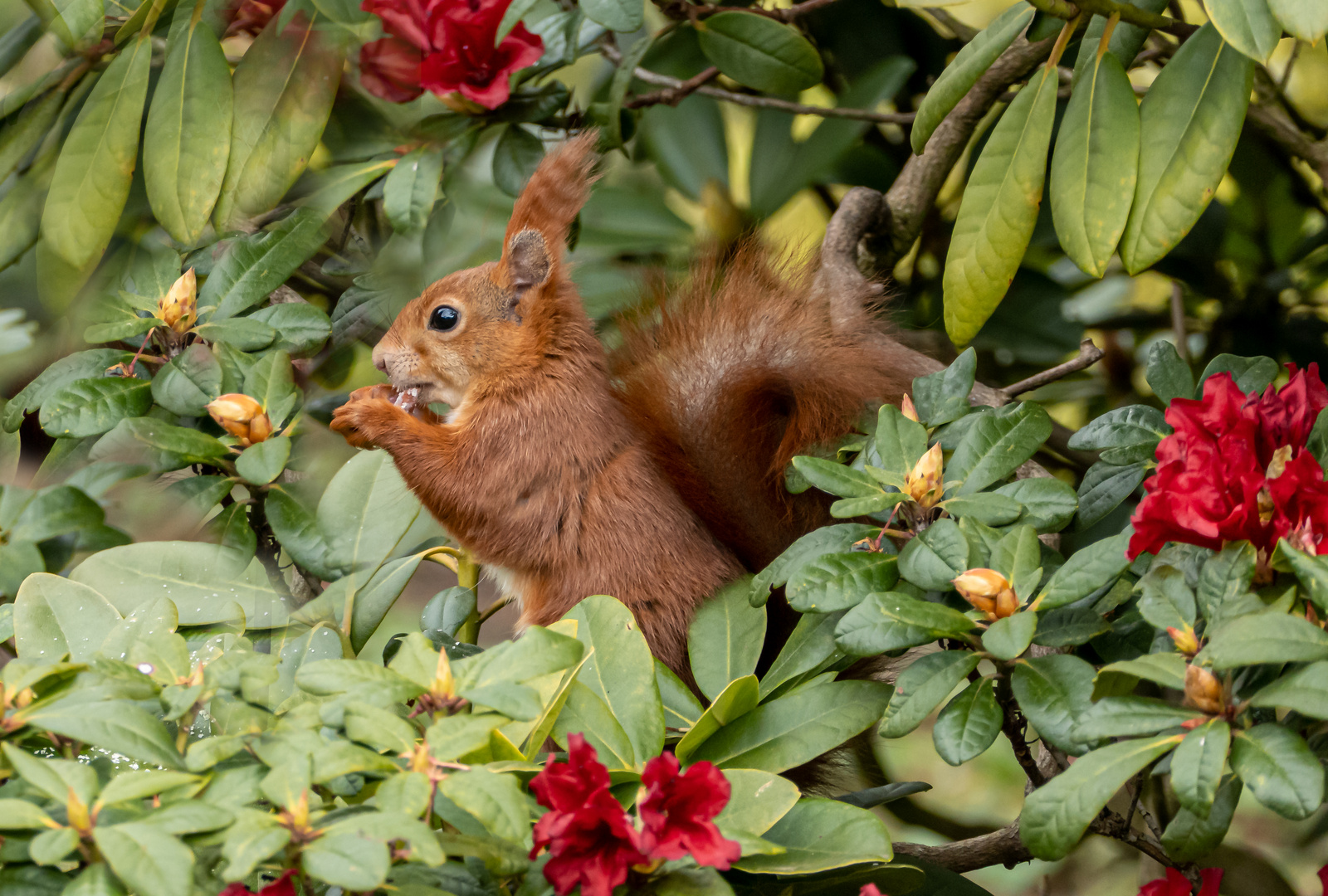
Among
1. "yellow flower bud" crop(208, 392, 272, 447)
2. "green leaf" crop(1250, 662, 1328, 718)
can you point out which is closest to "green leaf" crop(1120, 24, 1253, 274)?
"green leaf" crop(1250, 662, 1328, 718)

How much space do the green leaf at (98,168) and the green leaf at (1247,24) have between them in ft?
2.68

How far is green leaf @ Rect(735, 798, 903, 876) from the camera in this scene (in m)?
0.63

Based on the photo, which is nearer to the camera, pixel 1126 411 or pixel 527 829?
pixel 527 829

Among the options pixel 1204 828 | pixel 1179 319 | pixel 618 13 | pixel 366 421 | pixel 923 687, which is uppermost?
pixel 618 13

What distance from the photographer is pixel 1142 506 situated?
2.16ft

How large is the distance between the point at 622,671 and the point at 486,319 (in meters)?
0.62

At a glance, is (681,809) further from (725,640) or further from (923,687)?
(725,640)

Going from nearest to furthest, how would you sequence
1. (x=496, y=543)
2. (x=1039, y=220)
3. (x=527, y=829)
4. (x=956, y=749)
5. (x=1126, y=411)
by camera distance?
(x=527, y=829)
(x=956, y=749)
(x=1126, y=411)
(x=496, y=543)
(x=1039, y=220)

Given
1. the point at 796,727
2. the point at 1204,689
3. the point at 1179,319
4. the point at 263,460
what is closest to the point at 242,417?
the point at 263,460

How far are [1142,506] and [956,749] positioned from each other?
184 millimetres

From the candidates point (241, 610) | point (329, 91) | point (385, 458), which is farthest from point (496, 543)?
point (329, 91)

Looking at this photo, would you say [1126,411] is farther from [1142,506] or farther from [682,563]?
[682,563]

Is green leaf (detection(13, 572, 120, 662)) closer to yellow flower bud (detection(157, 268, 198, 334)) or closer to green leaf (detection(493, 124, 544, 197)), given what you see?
yellow flower bud (detection(157, 268, 198, 334))

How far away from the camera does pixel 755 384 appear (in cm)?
106
